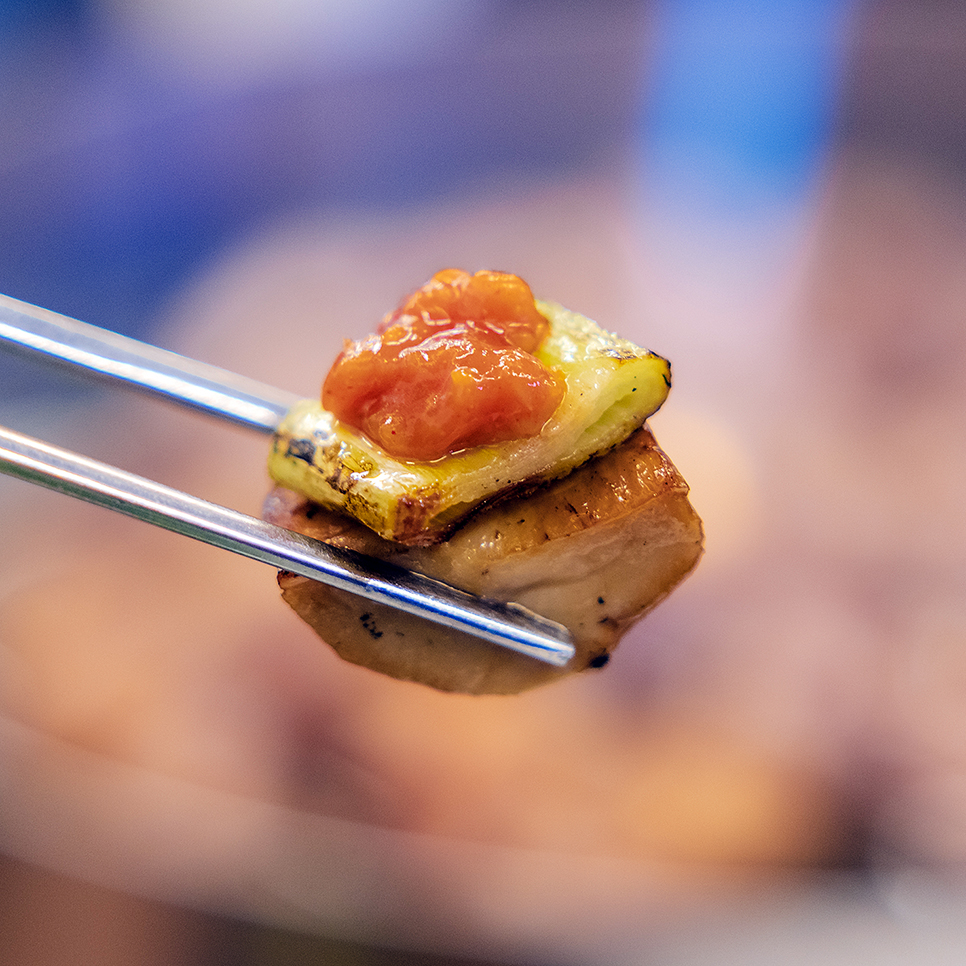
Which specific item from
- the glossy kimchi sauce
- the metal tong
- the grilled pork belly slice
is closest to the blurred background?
the grilled pork belly slice

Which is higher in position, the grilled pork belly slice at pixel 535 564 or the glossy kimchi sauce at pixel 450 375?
the glossy kimchi sauce at pixel 450 375

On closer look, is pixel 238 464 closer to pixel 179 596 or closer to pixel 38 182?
pixel 179 596

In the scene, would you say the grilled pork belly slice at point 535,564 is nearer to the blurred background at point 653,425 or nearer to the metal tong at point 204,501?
the metal tong at point 204,501

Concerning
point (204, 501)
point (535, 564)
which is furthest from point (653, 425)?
point (204, 501)

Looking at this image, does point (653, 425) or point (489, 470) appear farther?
point (653, 425)

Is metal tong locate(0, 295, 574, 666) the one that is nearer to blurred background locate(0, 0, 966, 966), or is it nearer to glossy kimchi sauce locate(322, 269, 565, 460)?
glossy kimchi sauce locate(322, 269, 565, 460)

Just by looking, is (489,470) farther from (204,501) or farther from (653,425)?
(653,425)

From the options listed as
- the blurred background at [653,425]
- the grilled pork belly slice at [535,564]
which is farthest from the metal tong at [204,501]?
the blurred background at [653,425]
